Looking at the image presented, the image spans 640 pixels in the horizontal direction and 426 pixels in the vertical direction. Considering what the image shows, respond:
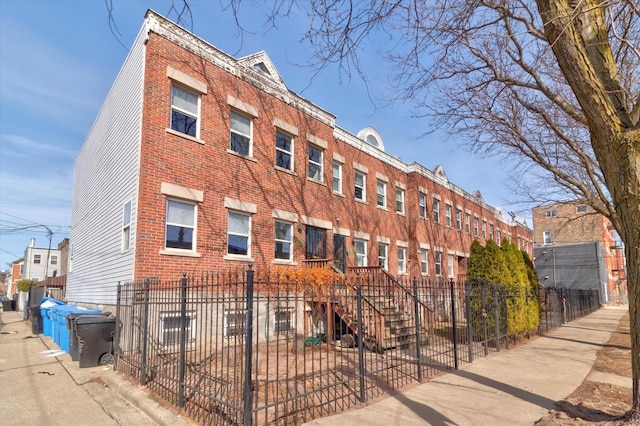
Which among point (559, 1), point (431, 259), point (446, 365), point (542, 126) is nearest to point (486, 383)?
point (446, 365)

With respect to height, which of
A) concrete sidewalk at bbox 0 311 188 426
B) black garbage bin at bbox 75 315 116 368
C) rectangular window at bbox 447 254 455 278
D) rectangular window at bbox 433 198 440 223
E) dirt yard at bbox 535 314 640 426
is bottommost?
concrete sidewalk at bbox 0 311 188 426

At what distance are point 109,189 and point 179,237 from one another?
4230 mm

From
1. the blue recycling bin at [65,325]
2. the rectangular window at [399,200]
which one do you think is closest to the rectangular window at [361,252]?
the rectangular window at [399,200]

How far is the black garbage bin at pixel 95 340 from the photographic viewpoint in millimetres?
8922

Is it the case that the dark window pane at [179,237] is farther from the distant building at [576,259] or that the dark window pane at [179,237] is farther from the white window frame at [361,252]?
the distant building at [576,259]

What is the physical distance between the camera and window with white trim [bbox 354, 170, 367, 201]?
1859 centimetres

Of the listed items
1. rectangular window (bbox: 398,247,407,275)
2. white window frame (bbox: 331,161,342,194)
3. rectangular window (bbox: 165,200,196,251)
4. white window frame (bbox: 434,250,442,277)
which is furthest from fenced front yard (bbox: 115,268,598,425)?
white window frame (bbox: 434,250,442,277)

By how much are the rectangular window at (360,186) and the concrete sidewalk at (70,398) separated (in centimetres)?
1258

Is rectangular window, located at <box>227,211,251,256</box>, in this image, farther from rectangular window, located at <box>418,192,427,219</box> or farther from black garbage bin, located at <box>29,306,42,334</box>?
rectangular window, located at <box>418,192,427,219</box>

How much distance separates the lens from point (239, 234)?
12.3 meters

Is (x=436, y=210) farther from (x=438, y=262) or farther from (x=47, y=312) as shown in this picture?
(x=47, y=312)

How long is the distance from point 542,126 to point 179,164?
461 inches

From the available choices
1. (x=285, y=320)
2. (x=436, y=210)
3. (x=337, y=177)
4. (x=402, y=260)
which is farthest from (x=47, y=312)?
(x=436, y=210)

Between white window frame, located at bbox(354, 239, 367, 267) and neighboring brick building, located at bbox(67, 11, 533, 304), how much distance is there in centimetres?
6
